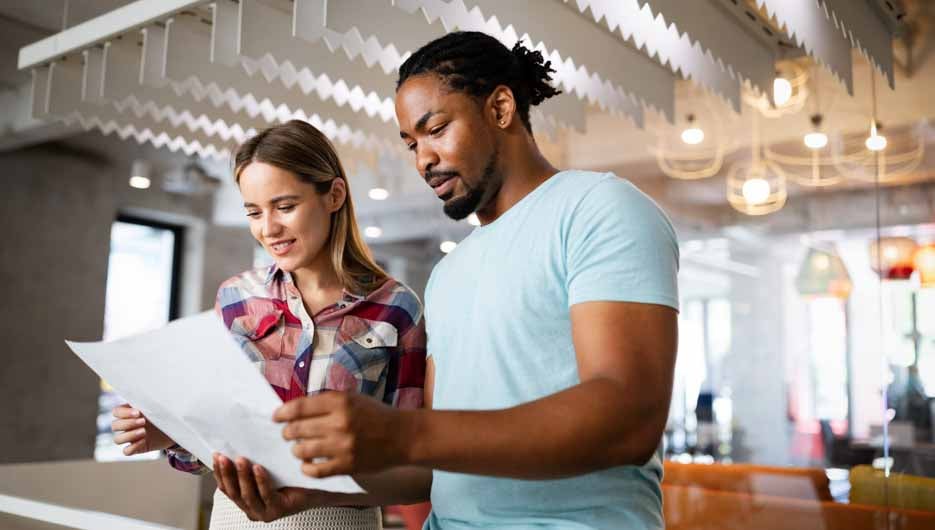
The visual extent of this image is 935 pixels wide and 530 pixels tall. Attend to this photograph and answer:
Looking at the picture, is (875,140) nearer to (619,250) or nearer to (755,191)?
(755,191)

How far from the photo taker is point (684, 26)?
102 inches

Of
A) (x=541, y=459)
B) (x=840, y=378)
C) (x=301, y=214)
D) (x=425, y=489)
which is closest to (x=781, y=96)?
(x=840, y=378)

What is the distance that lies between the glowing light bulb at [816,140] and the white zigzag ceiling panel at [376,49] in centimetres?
57

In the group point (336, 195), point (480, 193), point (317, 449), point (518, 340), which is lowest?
point (317, 449)

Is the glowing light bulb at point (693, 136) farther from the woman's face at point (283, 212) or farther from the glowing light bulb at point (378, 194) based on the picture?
the woman's face at point (283, 212)

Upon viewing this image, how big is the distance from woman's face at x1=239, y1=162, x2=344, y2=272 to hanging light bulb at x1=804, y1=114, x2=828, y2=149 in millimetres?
3007

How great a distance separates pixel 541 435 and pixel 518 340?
22 cm

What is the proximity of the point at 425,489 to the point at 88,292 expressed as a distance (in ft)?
21.2

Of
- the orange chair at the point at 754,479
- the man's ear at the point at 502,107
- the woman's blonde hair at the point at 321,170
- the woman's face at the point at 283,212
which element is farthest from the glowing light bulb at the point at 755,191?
the man's ear at the point at 502,107

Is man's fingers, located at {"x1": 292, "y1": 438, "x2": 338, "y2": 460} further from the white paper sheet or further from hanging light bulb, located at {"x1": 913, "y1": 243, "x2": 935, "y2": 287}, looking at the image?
hanging light bulb, located at {"x1": 913, "y1": 243, "x2": 935, "y2": 287}

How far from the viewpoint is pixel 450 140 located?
1.08 m

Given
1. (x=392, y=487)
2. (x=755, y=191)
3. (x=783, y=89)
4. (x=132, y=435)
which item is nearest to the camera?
(x=392, y=487)

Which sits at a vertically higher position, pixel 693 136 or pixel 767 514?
pixel 693 136

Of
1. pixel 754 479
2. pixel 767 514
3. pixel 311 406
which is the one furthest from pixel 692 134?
pixel 311 406
